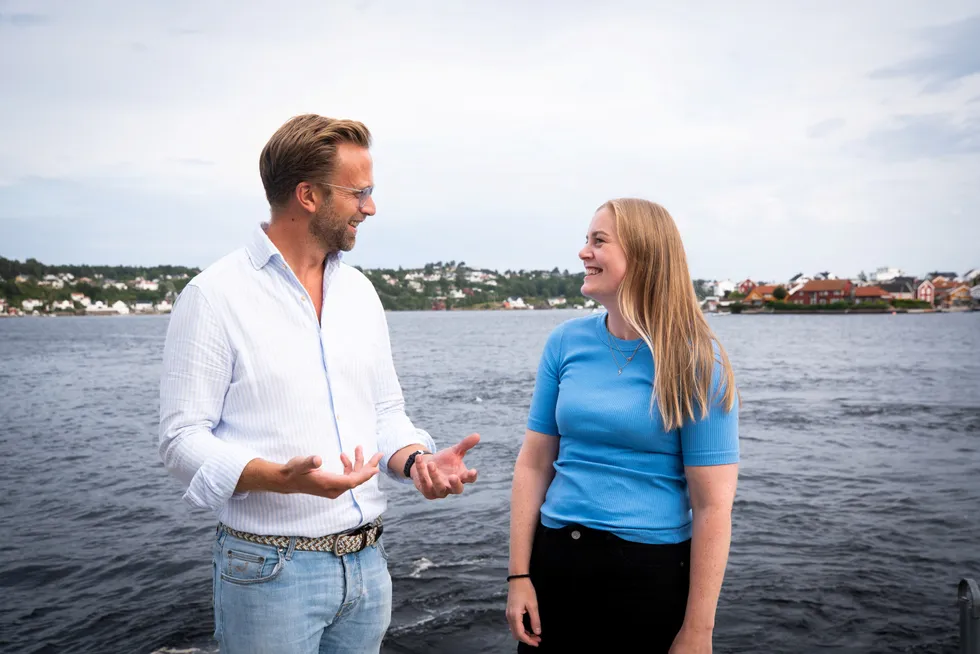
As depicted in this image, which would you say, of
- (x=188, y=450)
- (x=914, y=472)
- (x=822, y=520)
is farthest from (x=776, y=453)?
(x=188, y=450)

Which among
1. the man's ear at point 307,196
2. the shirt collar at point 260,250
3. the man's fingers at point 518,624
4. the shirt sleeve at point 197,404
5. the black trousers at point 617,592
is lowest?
the man's fingers at point 518,624

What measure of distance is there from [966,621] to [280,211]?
388cm

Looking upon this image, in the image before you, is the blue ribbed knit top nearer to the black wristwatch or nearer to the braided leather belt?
the black wristwatch

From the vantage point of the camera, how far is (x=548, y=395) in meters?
3.32

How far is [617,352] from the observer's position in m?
3.17

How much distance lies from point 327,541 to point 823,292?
557 ft

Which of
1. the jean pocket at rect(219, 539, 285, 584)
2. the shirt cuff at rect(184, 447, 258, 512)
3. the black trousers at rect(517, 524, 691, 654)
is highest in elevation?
the shirt cuff at rect(184, 447, 258, 512)

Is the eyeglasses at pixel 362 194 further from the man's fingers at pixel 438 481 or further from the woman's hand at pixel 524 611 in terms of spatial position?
the woman's hand at pixel 524 611

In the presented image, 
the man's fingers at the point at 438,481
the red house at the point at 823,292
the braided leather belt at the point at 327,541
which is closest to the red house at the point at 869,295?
the red house at the point at 823,292

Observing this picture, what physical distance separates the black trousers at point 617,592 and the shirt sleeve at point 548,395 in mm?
479

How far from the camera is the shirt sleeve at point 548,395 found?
3.31m

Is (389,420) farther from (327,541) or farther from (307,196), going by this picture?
(307,196)

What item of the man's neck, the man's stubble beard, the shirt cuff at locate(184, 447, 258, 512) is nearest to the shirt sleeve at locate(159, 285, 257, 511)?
the shirt cuff at locate(184, 447, 258, 512)

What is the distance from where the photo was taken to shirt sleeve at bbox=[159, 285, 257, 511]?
7.97 feet
